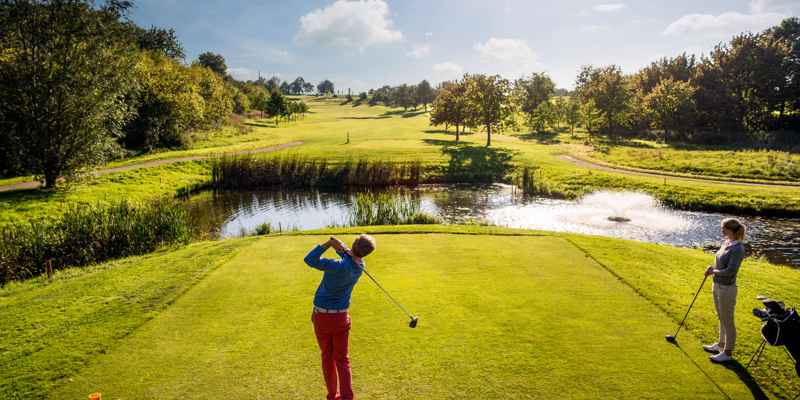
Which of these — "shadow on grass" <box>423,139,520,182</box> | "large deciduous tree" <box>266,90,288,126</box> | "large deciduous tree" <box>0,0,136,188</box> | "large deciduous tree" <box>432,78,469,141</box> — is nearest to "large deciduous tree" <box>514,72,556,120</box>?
"large deciduous tree" <box>432,78,469,141</box>

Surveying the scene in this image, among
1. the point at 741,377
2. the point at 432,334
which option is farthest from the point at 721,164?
the point at 432,334

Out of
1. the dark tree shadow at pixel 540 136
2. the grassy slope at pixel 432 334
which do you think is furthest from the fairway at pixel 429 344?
the dark tree shadow at pixel 540 136

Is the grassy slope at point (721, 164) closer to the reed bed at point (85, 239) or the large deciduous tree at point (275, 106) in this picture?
the reed bed at point (85, 239)

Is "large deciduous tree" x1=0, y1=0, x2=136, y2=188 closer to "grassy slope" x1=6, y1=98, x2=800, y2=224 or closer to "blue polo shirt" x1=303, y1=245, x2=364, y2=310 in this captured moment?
"grassy slope" x1=6, y1=98, x2=800, y2=224

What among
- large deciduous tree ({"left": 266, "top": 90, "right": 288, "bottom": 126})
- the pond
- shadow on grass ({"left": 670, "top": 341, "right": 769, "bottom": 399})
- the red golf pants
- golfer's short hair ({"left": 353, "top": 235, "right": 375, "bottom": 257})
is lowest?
the pond

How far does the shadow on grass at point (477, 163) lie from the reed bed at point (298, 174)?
15.4 feet

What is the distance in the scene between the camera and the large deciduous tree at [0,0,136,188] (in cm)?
1839

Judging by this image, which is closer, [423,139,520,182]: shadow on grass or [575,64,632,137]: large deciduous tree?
[423,139,520,182]: shadow on grass

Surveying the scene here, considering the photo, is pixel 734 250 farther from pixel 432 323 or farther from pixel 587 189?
pixel 587 189

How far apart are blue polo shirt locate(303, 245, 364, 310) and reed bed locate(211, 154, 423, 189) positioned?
26.7m

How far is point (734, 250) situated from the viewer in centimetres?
543

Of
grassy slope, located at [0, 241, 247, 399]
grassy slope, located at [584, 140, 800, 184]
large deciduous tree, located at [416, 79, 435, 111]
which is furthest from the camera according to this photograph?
large deciduous tree, located at [416, 79, 435, 111]

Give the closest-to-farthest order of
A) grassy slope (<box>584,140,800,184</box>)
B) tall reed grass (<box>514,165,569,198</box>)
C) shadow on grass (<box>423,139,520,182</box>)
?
grassy slope (<box>584,140,800,184</box>) < tall reed grass (<box>514,165,569,198</box>) < shadow on grass (<box>423,139,520,182</box>)

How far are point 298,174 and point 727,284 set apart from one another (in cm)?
2964
